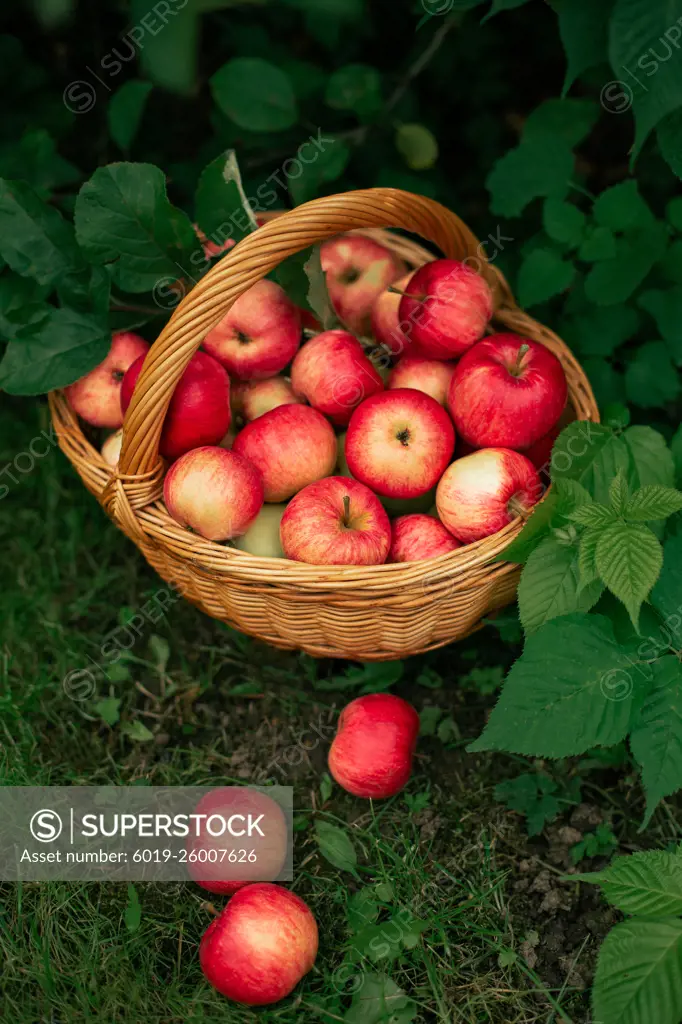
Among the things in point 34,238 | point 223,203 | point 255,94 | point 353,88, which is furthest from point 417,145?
point 34,238

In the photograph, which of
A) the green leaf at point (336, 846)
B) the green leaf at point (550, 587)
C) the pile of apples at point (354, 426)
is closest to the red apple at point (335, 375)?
the pile of apples at point (354, 426)

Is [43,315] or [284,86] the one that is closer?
[43,315]

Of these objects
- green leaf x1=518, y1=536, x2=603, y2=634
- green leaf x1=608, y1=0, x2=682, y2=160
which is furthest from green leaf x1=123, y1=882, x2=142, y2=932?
green leaf x1=608, y1=0, x2=682, y2=160

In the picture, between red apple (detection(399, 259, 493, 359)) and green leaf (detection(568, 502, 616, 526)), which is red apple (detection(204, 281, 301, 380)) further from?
green leaf (detection(568, 502, 616, 526))

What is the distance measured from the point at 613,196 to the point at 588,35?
43 cm

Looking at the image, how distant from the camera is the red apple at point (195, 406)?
2033mm

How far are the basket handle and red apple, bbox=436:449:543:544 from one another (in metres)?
0.58

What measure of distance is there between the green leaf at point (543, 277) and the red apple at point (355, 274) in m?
0.35

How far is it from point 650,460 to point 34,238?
161 cm

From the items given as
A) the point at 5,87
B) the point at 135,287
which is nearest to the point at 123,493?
the point at 135,287

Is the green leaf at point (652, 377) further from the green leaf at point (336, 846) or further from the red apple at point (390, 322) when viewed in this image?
the green leaf at point (336, 846)

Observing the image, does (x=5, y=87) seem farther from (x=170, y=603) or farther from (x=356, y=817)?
(x=356, y=817)

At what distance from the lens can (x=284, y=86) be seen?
247 cm

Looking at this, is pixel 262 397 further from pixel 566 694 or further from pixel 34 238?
pixel 566 694
